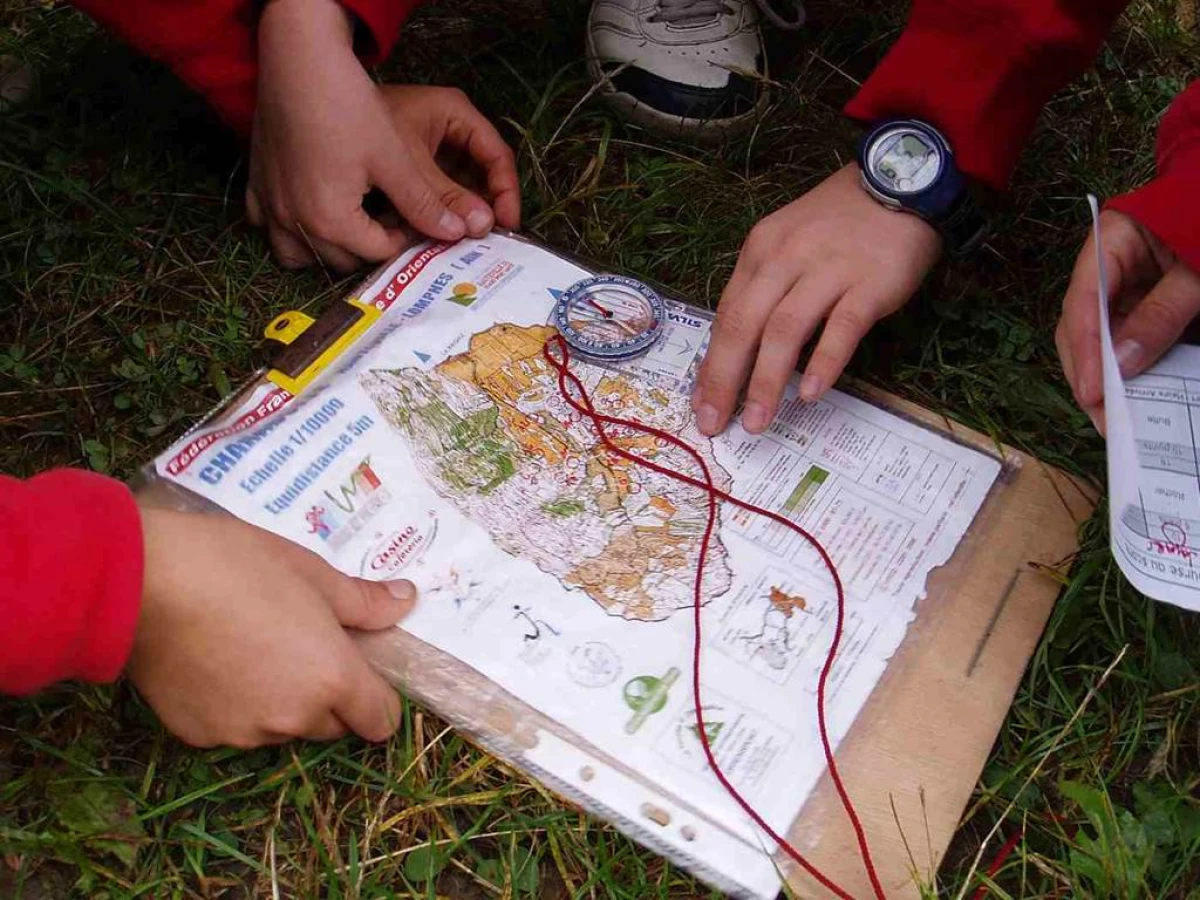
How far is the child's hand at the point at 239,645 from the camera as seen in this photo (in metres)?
0.76

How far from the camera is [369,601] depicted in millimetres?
867

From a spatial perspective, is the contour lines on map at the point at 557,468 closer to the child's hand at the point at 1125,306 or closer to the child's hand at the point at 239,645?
the child's hand at the point at 239,645

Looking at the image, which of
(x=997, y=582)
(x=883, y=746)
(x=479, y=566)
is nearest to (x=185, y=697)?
(x=479, y=566)

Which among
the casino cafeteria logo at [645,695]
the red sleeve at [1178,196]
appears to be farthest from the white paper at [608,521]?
the red sleeve at [1178,196]

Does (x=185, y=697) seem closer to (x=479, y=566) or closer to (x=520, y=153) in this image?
(x=479, y=566)

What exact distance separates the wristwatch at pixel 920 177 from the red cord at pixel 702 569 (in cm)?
31

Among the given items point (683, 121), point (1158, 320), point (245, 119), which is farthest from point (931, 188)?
point (245, 119)

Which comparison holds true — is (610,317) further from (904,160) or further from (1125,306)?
(1125,306)

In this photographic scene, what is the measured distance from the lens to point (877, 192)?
1040 mm

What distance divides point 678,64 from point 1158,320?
2.13 ft

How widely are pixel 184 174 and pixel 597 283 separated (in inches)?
19.8

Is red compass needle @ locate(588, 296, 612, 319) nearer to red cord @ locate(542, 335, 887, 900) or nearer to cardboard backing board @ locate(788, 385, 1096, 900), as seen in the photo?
red cord @ locate(542, 335, 887, 900)

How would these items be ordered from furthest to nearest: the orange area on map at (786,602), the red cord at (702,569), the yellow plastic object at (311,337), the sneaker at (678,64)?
the sneaker at (678,64), the yellow plastic object at (311,337), the orange area on map at (786,602), the red cord at (702,569)

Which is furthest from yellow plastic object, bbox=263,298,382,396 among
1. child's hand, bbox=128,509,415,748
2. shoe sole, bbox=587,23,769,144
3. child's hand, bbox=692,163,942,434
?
shoe sole, bbox=587,23,769,144
